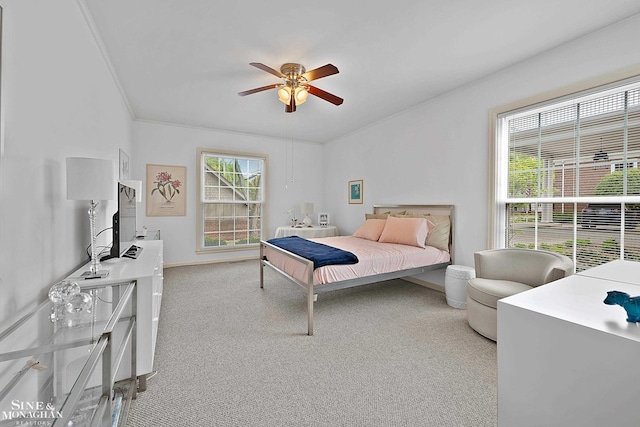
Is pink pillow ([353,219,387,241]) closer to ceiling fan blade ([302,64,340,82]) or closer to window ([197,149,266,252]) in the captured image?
ceiling fan blade ([302,64,340,82])

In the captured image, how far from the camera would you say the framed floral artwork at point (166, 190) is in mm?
4863

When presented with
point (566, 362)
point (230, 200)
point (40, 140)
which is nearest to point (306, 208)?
point (230, 200)

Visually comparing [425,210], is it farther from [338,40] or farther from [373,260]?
[338,40]

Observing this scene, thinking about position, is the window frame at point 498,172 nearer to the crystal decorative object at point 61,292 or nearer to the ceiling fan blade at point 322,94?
the ceiling fan blade at point 322,94

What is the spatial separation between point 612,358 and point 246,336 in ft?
7.92

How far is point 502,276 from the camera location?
2.80 m

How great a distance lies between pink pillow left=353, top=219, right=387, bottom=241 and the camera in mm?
4199

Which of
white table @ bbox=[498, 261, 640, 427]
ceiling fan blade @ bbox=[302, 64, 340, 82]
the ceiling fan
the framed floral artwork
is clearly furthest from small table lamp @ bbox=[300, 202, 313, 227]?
white table @ bbox=[498, 261, 640, 427]

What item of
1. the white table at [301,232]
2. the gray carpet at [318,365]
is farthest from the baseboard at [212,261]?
the gray carpet at [318,365]

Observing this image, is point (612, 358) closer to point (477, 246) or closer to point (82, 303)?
point (82, 303)

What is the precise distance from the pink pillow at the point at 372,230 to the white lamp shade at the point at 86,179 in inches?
134

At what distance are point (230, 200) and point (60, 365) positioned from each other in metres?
4.68

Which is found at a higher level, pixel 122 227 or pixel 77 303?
pixel 122 227

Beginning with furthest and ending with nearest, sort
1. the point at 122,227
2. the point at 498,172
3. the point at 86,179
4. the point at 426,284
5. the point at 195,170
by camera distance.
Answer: the point at 195,170 → the point at 426,284 → the point at 498,172 → the point at 122,227 → the point at 86,179
